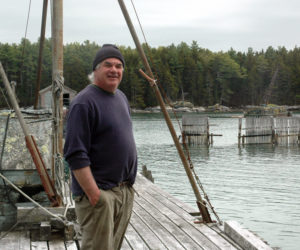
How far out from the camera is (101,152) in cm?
346

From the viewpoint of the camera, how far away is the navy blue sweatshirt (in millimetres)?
3336

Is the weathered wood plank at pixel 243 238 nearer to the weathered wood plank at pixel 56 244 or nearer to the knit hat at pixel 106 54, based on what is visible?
the weathered wood plank at pixel 56 244

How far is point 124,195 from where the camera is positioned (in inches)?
144

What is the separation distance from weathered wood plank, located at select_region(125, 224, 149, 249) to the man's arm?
248 centimetres

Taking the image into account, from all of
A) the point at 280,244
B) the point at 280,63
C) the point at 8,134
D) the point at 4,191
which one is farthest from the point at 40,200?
the point at 280,63

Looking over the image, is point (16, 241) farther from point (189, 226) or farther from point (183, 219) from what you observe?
point (183, 219)

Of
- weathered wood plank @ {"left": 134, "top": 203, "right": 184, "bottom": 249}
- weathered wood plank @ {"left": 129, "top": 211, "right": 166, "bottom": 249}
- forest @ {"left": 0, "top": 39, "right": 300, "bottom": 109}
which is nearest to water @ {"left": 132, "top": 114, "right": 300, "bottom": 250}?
weathered wood plank @ {"left": 134, "top": 203, "right": 184, "bottom": 249}

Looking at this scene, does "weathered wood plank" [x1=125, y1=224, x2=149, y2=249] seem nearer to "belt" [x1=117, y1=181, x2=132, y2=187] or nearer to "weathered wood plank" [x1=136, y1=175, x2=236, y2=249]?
"weathered wood plank" [x1=136, y1=175, x2=236, y2=249]

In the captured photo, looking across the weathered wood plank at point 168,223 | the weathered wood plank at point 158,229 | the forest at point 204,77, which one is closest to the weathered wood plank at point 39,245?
the weathered wood plank at point 158,229

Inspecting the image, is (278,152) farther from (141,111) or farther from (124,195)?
(141,111)

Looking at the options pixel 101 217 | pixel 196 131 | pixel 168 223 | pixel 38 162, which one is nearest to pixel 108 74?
pixel 101 217

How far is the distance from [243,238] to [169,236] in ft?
3.26

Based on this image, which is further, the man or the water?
the water

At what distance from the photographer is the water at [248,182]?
13859 millimetres
